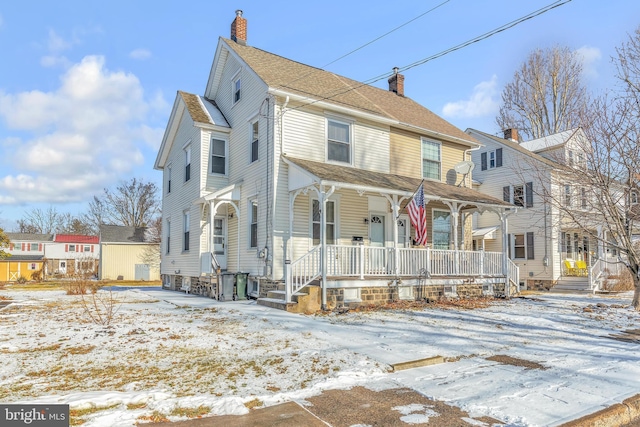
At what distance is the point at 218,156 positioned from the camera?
16.0 meters

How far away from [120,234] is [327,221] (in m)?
28.4

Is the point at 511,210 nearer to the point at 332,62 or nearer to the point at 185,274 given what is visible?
the point at 332,62

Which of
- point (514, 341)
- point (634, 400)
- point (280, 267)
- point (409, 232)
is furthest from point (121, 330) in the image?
point (409, 232)

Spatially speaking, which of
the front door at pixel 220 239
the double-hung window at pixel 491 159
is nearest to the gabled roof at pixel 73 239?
the front door at pixel 220 239

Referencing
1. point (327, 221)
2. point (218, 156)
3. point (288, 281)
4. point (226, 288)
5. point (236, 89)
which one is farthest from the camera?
point (236, 89)

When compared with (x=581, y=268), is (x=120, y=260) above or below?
above

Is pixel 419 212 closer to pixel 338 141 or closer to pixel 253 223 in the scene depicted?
pixel 338 141

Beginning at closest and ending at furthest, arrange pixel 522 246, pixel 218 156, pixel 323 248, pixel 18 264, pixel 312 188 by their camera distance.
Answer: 1. pixel 323 248
2. pixel 312 188
3. pixel 218 156
4. pixel 522 246
5. pixel 18 264

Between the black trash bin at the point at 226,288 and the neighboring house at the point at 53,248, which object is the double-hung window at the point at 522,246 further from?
the neighboring house at the point at 53,248

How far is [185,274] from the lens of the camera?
56.5 feet

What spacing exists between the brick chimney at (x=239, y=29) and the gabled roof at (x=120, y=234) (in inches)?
970

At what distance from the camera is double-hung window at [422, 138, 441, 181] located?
1709 centimetres

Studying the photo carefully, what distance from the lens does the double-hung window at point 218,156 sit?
1582 cm

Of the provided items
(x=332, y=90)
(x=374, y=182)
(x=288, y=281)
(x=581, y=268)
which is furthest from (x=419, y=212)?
(x=581, y=268)
